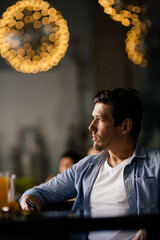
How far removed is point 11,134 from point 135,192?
3.88 metres

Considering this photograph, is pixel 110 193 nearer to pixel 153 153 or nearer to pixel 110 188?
pixel 110 188

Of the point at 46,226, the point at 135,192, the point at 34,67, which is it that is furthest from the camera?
the point at 34,67

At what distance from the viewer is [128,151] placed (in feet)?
5.65

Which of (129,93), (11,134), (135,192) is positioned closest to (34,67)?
(11,134)

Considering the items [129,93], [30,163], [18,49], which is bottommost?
[30,163]

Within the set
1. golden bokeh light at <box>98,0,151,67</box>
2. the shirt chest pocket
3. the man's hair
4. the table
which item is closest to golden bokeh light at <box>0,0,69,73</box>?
golden bokeh light at <box>98,0,151,67</box>

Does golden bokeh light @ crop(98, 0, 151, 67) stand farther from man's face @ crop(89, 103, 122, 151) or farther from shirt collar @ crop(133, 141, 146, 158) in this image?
shirt collar @ crop(133, 141, 146, 158)

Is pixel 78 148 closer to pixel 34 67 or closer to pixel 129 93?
pixel 34 67

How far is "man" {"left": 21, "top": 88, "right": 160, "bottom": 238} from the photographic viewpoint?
154cm

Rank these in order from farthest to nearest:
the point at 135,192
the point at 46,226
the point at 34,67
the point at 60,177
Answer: the point at 34,67 → the point at 60,177 → the point at 135,192 → the point at 46,226

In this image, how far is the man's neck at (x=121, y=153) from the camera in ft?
5.64

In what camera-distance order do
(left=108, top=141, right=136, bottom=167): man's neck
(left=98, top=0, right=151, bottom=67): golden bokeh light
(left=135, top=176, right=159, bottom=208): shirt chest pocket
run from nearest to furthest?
(left=135, top=176, right=159, bottom=208): shirt chest pocket < (left=108, top=141, right=136, bottom=167): man's neck < (left=98, top=0, right=151, bottom=67): golden bokeh light

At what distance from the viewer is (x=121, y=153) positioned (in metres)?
1.72

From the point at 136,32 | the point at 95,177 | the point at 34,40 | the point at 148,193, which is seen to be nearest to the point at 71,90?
the point at 34,40
